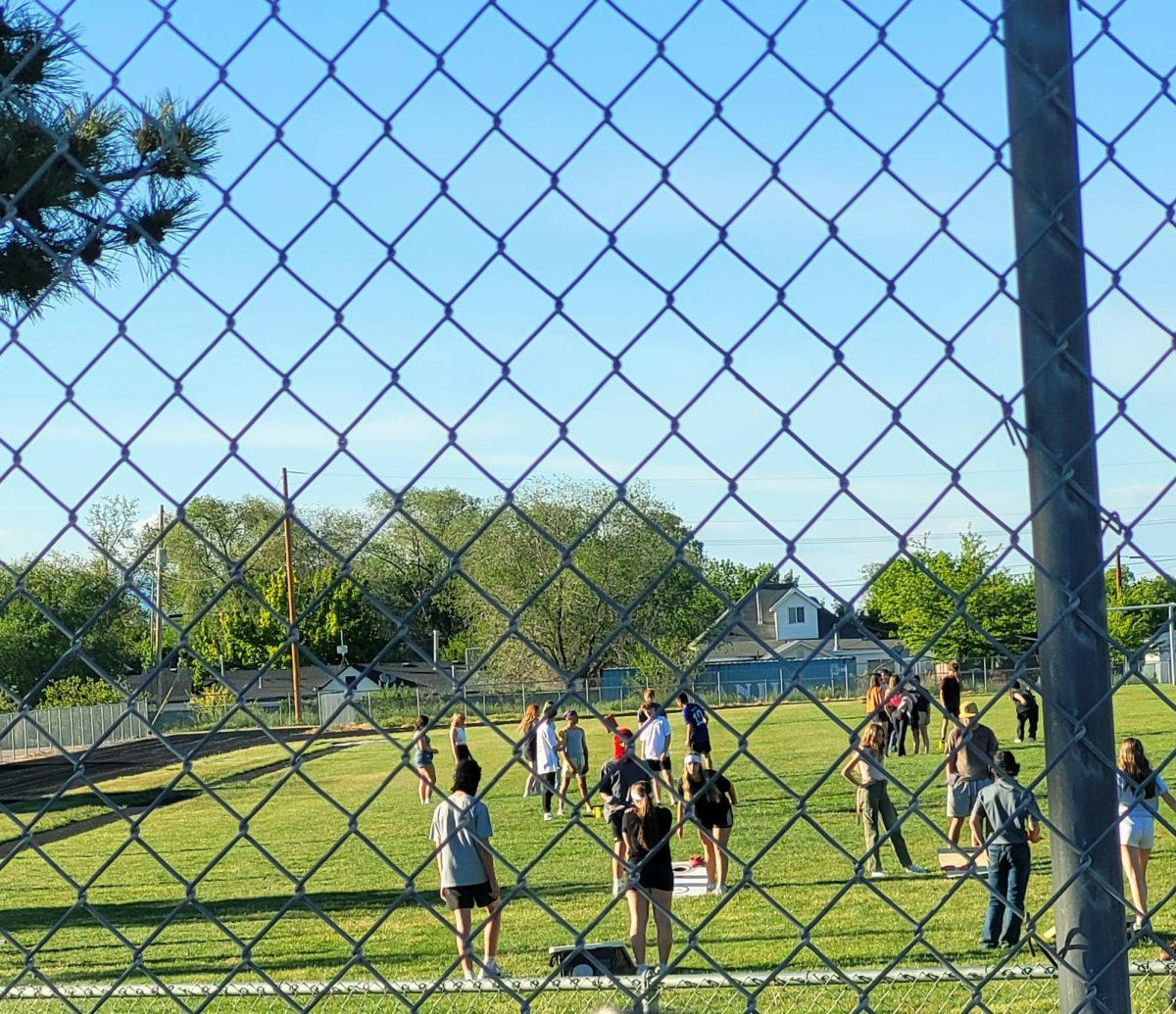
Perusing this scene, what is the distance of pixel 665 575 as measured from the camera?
5.14 feet

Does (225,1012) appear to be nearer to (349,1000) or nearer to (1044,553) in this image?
(349,1000)

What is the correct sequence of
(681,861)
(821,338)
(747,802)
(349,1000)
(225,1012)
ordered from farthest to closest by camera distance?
(747,802)
(681,861)
(349,1000)
(225,1012)
(821,338)

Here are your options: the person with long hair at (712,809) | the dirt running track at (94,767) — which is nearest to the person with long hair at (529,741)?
the person with long hair at (712,809)

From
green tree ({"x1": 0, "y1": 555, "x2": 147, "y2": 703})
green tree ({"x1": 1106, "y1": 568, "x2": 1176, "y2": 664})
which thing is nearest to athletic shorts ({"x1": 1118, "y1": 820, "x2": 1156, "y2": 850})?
green tree ({"x1": 1106, "y1": 568, "x2": 1176, "y2": 664})

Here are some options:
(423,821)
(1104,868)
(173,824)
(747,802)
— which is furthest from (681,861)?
(1104,868)

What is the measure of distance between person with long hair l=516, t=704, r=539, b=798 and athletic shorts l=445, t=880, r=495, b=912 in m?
0.87

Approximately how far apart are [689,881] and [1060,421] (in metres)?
11.2

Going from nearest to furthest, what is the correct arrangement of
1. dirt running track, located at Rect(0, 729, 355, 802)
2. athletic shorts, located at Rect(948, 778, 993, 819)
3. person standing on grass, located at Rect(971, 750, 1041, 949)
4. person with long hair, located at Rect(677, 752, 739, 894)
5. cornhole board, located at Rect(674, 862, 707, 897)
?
person standing on grass, located at Rect(971, 750, 1041, 949), person with long hair, located at Rect(677, 752, 739, 894), athletic shorts, located at Rect(948, 778, 993, 819), cornhole board, located at Rect(674, 862, 707, 897), dirt running track, located at Rect(0, 729, 355, 802)

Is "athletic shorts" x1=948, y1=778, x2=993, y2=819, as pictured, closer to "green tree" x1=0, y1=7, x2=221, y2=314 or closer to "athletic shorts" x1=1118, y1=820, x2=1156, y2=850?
"athletic shorts" x1=1118, y1=820, x2=1156, y2=850

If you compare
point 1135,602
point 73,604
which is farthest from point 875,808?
point 73,604

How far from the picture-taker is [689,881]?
40.3 ft

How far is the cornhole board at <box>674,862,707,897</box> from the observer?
11.7 meters

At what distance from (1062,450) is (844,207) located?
0.38 metres

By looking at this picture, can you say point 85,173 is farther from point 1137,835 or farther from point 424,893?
point 424,893
